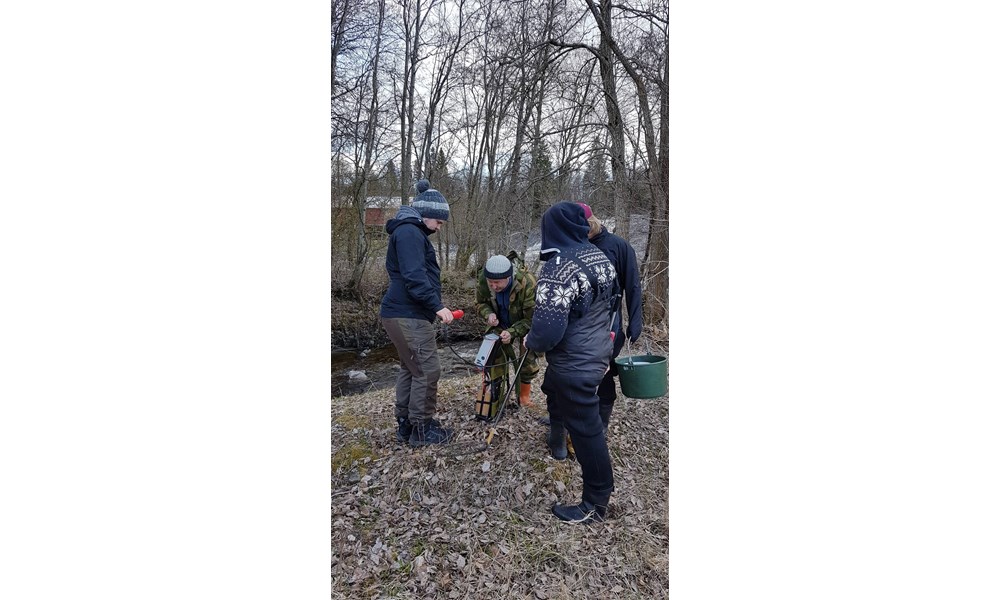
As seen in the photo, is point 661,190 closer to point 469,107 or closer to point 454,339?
point 469,107

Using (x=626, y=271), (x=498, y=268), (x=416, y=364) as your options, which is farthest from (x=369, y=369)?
(x=626, y=271)

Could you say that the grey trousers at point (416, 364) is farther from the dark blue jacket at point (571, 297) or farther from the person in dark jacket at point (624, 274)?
the person in dark jacket at point (624, 274)

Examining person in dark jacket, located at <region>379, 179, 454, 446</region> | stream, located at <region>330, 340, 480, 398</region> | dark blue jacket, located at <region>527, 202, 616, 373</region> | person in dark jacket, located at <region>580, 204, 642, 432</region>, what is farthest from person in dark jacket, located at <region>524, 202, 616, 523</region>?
stream, located at <region>330, 340, 480, 398</region>

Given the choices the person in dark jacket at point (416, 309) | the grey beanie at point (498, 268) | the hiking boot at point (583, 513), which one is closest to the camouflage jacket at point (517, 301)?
the grey beanie at point (498, 268)

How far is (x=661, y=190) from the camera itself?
9.61 ft

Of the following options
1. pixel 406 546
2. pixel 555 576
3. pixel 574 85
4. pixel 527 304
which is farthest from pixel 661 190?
pixel 406 546

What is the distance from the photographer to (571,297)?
210 centimetres

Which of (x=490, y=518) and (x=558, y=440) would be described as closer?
(x=490, y=518)

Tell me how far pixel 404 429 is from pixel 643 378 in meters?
1.55

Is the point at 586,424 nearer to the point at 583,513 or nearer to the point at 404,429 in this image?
the point at 583,513

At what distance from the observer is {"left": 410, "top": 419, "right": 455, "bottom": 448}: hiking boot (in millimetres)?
2930

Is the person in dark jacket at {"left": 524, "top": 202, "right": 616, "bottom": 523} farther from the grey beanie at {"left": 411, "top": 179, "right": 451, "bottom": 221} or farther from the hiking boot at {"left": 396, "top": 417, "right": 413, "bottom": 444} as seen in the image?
the hiking boot at {"left": 396, "top": 417, "right": 413, "bottom": 444}

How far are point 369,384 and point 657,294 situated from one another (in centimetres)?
231

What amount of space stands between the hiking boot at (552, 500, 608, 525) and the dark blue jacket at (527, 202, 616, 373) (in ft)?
2.36
